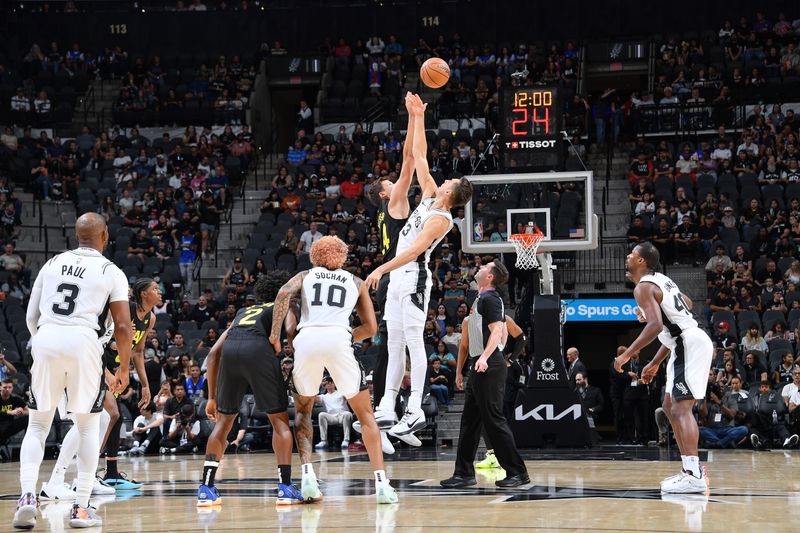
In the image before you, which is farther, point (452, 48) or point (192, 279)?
point (452, 48)

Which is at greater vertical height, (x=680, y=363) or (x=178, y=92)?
(x=178, y=92)

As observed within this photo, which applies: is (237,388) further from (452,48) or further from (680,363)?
(452,48)

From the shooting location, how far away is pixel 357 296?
27.4ft

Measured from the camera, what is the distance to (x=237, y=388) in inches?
340

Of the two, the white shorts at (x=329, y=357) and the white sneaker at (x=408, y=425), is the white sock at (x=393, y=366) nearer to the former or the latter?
the white sneaker at (x=408, y=425)

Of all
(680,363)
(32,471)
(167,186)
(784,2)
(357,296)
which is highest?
(784,2)

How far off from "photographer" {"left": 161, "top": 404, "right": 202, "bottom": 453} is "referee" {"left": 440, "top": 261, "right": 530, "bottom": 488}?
8.82 metres

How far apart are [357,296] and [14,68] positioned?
2579 cm

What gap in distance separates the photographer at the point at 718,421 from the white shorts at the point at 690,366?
296 inches

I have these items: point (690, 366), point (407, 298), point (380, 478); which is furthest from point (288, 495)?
point (690, 366)

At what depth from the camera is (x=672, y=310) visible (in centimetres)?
922

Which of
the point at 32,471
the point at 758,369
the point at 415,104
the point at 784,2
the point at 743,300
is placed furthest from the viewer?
the point at 784,2

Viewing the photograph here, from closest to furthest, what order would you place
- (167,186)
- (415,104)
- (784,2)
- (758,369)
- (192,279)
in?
(415,104)
(758,369)
(192,279)
(167,186)
(784,2)

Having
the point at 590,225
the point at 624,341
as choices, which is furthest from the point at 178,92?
the point at 590,225
